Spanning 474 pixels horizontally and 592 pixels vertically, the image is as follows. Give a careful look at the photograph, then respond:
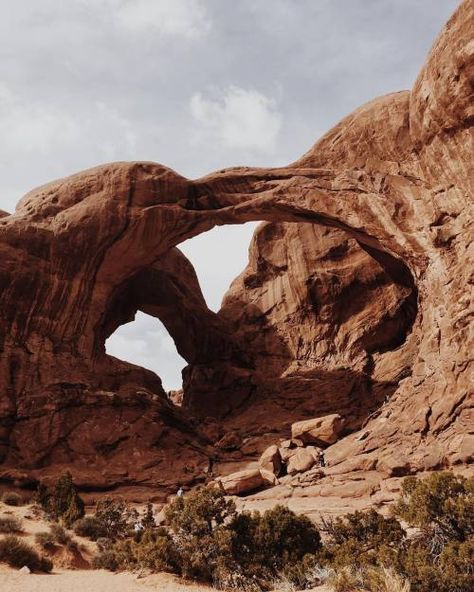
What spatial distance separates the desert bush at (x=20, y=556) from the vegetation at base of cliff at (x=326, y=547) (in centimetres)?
144

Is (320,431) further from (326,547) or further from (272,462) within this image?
(326,547)

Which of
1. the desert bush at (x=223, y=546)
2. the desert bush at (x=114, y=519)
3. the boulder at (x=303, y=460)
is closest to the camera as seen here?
the desert bush at (x=223, y=546)

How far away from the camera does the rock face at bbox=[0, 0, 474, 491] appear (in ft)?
63.5

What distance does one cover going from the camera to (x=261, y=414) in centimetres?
2933

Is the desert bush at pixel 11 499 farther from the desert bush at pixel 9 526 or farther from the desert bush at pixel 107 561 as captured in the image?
the desert bush at pixel 107 561

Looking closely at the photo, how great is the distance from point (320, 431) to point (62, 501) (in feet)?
31.7

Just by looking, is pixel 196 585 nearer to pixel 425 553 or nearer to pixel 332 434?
pixel 425 553

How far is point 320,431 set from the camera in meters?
21.9

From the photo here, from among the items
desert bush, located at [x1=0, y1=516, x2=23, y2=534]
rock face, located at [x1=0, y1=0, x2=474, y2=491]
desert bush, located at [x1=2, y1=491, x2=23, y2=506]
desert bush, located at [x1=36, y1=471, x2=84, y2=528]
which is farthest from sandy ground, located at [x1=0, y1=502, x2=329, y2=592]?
rock face, located at [x1=0, y1=0, x2=474, y2=491]

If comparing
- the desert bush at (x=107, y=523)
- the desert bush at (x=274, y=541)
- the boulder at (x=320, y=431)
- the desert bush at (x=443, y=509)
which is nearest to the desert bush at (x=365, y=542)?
the desert bush at (x=274, y=541)

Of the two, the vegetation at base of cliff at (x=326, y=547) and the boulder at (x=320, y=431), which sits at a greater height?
the boulder at (x=320, y=431)

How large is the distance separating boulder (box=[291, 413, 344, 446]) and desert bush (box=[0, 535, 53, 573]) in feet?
36.8

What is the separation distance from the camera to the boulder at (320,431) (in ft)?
71.4

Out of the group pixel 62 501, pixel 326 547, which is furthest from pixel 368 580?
pixel 62 501
